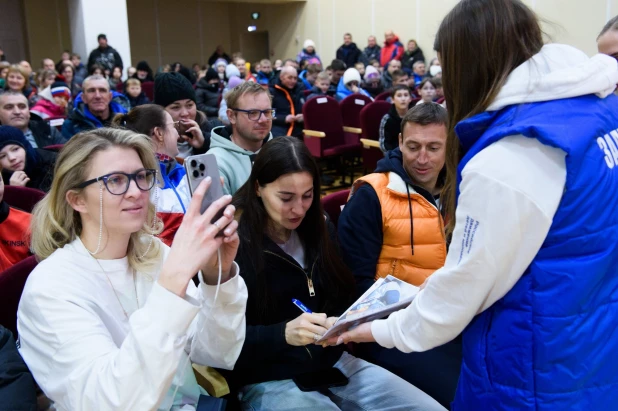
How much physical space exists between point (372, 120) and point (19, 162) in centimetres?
363

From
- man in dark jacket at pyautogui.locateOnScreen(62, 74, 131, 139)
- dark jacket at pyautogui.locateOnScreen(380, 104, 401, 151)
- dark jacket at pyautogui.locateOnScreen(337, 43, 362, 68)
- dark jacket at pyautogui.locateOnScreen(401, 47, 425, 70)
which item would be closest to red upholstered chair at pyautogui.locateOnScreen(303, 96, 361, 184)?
dark jacket at pyautogui.locateOnScreen(380, 104, 401, 151)

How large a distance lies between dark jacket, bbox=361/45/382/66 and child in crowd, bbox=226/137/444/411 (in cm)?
1193

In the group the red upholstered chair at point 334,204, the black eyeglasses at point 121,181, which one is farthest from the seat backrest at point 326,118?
the black eyeglasses at point 121,181

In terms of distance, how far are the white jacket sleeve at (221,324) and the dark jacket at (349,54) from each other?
42.7 ft

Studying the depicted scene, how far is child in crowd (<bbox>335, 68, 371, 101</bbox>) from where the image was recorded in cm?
827

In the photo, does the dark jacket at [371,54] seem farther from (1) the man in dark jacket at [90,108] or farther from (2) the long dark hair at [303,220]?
(2) the long dark hair at [303,220]

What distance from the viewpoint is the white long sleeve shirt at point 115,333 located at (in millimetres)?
1039

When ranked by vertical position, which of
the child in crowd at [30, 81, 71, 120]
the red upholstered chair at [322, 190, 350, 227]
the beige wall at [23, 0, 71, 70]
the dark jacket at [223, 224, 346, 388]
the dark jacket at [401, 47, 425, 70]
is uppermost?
the beige wall at [23, 0, 71, 70]

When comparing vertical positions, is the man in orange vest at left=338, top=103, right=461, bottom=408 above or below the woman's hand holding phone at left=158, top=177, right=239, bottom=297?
below

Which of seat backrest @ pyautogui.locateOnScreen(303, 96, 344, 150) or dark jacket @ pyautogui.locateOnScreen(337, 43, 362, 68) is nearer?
seat backrest @ pyautogui.locateOnScreen(303, 96, 344, 150)

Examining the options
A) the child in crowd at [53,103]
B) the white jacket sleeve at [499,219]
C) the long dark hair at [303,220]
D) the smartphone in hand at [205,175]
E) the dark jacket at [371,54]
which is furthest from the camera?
the dark jacket at [371,54]

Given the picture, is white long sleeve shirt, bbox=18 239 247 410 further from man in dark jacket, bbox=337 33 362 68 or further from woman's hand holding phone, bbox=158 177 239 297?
man in dark jacket, bbox=337 33 362 68

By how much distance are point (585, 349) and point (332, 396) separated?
2.91 ft

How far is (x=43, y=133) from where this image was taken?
4445mm
